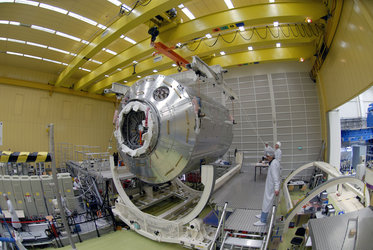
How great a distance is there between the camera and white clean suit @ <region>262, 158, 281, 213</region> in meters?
3.36

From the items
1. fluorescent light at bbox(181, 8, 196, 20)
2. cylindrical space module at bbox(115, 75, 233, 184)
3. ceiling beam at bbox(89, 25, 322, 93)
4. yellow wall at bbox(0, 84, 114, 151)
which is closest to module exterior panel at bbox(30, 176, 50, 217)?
cylindrical space module at bbox(115, 75, 233, 184)

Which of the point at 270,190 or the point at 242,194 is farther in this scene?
the point at 242,194

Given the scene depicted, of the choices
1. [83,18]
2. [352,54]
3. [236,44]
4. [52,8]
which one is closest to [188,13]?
[236,44]

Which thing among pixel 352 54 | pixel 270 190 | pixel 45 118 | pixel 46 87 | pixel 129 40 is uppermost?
pixel 129 40

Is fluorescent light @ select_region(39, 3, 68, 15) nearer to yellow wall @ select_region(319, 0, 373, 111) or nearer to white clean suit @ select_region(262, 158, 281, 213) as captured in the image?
white clean suit @ select_region(262, 158, 281, 213)

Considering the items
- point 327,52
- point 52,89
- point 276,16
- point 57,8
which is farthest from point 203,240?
point 52,89

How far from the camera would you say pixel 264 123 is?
10.0m

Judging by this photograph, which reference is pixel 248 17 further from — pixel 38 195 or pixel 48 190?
pixel 38 195

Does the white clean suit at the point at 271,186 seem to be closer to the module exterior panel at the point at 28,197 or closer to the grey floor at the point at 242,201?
the grey floor at the point at 242,201

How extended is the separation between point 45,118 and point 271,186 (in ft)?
47.9

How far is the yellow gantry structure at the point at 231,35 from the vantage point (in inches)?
235

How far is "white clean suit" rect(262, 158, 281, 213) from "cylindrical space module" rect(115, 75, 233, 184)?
144cm

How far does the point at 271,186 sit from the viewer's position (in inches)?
137

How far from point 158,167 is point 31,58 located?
11.7 meters
